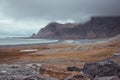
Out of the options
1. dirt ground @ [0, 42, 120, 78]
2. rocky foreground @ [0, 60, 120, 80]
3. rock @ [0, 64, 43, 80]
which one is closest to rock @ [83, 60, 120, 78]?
rocky foreground @ [0, 60, 120, 80]

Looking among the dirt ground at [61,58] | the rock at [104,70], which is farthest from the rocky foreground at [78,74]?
the dirt ground at [61,58]

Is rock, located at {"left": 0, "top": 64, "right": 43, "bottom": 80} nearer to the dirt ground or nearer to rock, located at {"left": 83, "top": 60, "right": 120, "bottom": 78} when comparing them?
the dirt ground

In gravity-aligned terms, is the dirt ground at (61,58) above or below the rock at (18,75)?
below

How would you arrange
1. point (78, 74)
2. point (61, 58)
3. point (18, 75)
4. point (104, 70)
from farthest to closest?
point (61, 58)
point (104, 70)
point (78, 74)
point (18, 75)

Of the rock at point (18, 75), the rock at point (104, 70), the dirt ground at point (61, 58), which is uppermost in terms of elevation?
the rock at point (18, 75)

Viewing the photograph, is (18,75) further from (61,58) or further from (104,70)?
(61,58)

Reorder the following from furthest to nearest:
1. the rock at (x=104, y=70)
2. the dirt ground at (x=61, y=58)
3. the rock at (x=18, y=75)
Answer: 1. the dirt ground at (x=61, y=58)
2. the rock at (x=104, y=70)
3. the rock at (x=18, y=75)

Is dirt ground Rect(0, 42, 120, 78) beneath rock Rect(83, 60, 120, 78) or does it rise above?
beneath

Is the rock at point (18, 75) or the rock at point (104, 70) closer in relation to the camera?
the rock at point (18, 75)

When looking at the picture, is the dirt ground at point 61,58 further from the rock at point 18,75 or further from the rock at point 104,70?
the rock at point 18,75

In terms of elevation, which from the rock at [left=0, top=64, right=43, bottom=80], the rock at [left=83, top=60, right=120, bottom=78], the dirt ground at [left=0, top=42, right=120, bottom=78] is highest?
the rock at [left=0, top=64, right=43, bottom=80]

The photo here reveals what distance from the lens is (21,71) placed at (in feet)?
83.2

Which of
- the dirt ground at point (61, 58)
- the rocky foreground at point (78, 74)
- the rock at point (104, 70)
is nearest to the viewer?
the rocky foreground at point (78, 74)

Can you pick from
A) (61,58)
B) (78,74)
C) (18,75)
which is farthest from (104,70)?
(61,58)
